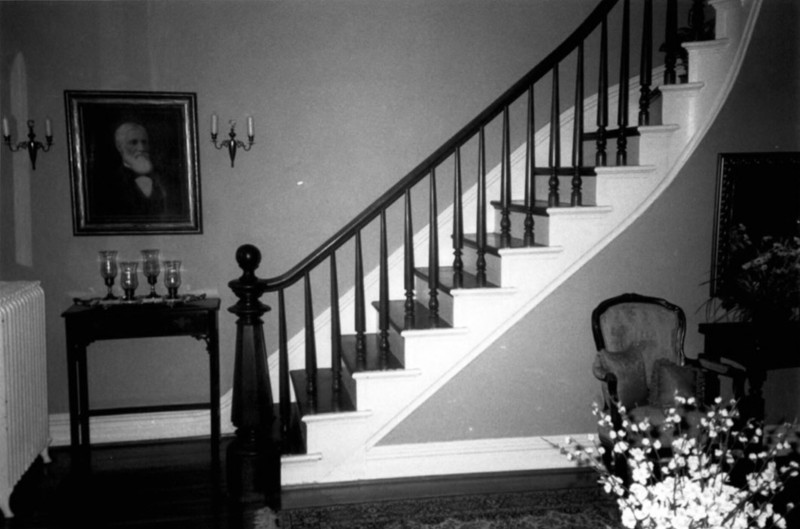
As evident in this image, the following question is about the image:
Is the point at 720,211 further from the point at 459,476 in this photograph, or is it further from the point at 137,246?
the point at 137,246

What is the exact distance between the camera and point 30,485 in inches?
134

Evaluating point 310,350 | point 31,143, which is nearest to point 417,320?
point 310,350

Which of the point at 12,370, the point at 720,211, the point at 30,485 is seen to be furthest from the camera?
the point at 720,211

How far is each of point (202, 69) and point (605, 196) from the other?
7.92ft

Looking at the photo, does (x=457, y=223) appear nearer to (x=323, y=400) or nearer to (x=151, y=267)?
(x=323, y=400)

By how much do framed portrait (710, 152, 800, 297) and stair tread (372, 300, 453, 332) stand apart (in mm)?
1515

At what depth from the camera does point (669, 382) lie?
330cm

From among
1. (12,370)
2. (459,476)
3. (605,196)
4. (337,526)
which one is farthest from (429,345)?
(12,370)

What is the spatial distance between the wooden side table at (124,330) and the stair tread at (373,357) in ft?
2.44

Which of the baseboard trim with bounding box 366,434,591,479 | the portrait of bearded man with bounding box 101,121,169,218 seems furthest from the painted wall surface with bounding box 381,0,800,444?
the portrait of bearded man with bounding box 101,121,169,218

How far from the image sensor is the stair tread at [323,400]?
3355 mm

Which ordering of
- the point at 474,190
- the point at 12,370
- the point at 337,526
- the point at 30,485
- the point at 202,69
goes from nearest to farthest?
the point at 337,526 < the point at 12,370 < the point at 30,485 < the point at 202,69 < the point at 474,190

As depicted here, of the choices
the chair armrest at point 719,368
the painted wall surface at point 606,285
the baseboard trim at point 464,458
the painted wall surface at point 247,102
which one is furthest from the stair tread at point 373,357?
the chair armrest at point 719,368

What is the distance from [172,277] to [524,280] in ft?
6.43
